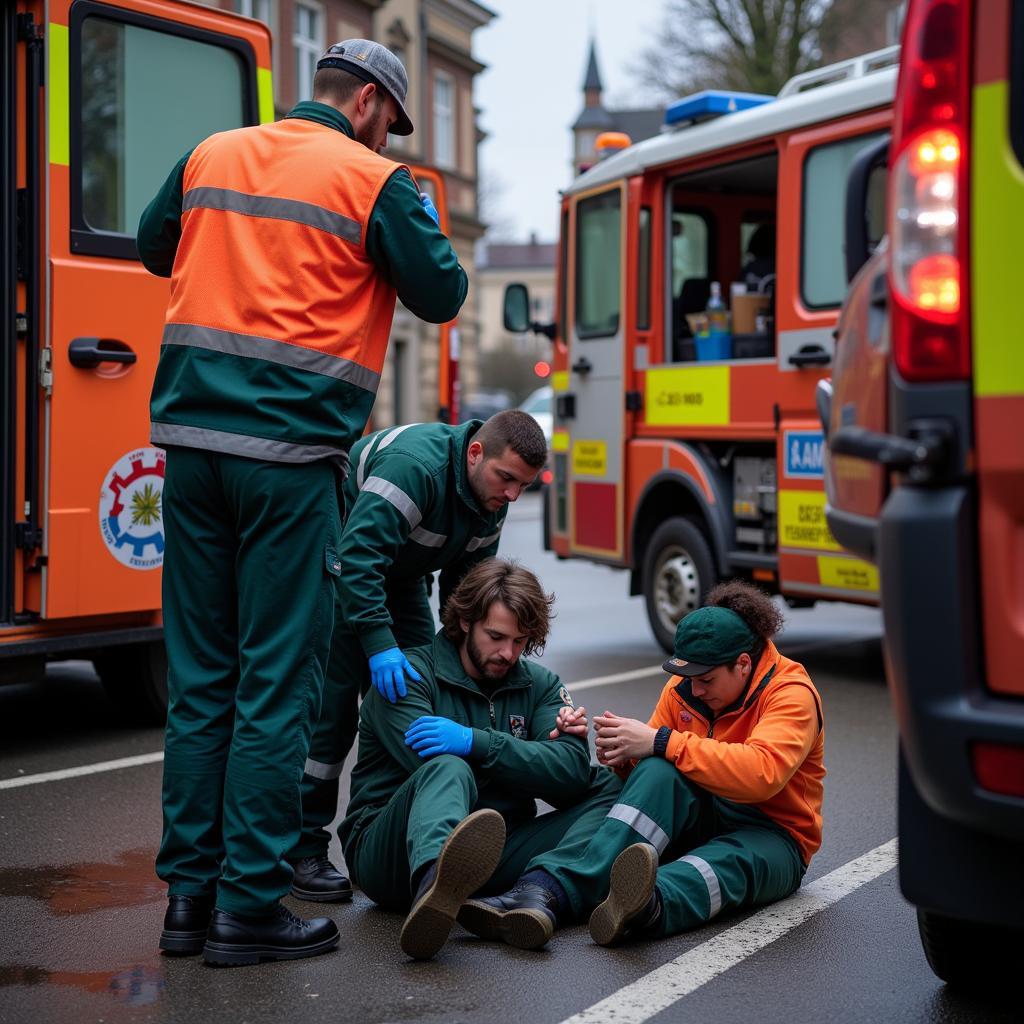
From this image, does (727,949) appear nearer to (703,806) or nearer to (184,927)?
(703,806)

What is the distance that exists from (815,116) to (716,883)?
485 centimetres

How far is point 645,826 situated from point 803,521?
13.2 ft

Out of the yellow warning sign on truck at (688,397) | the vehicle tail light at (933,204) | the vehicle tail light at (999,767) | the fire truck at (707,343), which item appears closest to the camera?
the vehicle tail light at (999,767)

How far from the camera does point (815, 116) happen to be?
7.79 metres

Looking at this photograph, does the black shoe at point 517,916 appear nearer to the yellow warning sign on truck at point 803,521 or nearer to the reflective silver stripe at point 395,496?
the reflective silver stripe at point 395,496

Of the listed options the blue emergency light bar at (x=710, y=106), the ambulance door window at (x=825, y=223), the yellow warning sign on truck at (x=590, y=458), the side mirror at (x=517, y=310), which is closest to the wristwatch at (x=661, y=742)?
the ambulance door window at (x=825, y=223)

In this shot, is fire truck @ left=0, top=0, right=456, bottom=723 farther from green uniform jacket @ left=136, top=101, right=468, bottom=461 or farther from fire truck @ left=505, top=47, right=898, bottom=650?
fire truck @ left=505, top=47, right=898, bottom=650

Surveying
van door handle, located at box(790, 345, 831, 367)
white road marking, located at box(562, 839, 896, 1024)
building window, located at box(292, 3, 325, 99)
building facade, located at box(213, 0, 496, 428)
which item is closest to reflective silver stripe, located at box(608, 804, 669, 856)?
white road marking, located at box(562, 839, 896, 1024)

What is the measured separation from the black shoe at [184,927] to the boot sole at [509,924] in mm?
601

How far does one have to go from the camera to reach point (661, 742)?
3.96m

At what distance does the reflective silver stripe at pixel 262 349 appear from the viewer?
3.64 meters

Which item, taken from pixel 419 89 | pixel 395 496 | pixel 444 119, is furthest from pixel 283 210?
pixel 444 119

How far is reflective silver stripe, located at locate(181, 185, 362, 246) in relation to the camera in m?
3.67

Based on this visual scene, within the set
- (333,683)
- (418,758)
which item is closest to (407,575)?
(333,683)
